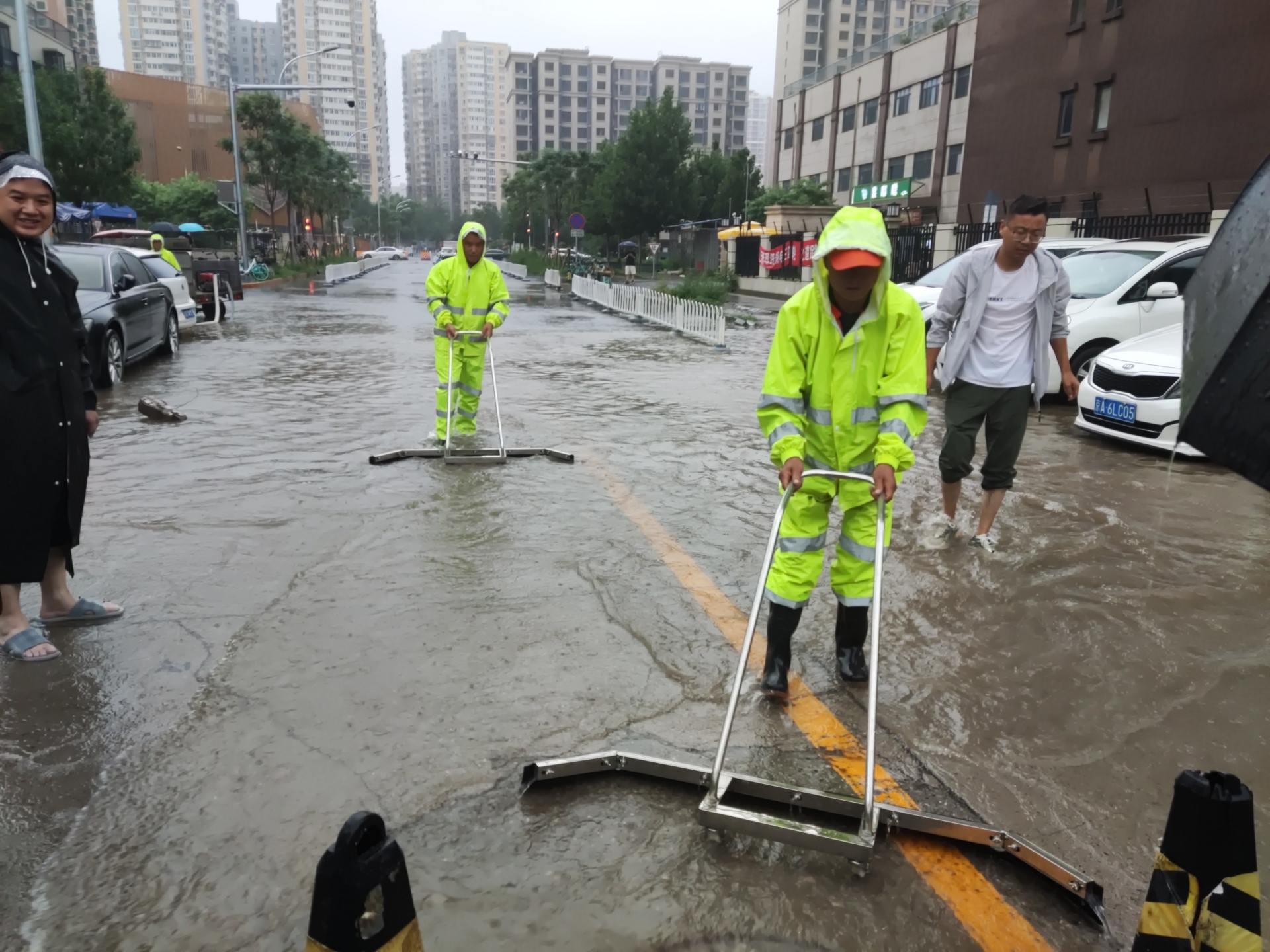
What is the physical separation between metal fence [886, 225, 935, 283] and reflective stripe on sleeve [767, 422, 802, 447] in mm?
21944

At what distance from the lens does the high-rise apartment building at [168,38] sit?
126750 millimetres

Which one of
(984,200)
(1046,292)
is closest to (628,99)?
(984,200)

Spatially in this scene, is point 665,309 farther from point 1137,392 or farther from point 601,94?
point 601,94

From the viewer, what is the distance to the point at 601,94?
145 metres

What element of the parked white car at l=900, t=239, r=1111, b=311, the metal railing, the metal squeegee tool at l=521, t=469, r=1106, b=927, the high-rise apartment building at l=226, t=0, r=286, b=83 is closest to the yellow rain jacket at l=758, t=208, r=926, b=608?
the metal squeegee tool at l=521, t=469, r=1106, b=927

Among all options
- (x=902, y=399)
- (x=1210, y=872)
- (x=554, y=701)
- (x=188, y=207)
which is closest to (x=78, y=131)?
(x=188, y=207)

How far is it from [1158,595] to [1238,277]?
3.88 meters

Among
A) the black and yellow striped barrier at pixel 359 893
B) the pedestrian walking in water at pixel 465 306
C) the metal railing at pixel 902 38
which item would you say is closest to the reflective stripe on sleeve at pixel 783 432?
the black and yellow striped barrier at pixel 359 893

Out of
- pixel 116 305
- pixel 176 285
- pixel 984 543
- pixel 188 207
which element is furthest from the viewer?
pixel 188 207

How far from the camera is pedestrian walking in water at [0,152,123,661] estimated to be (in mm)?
3541

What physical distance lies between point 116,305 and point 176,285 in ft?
14.3

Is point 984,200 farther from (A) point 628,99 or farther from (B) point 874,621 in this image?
(A) point 628,99

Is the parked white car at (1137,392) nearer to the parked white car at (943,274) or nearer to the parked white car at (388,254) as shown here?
the parked white car at (943,274)

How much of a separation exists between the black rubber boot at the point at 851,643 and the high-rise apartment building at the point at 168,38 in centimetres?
14327
